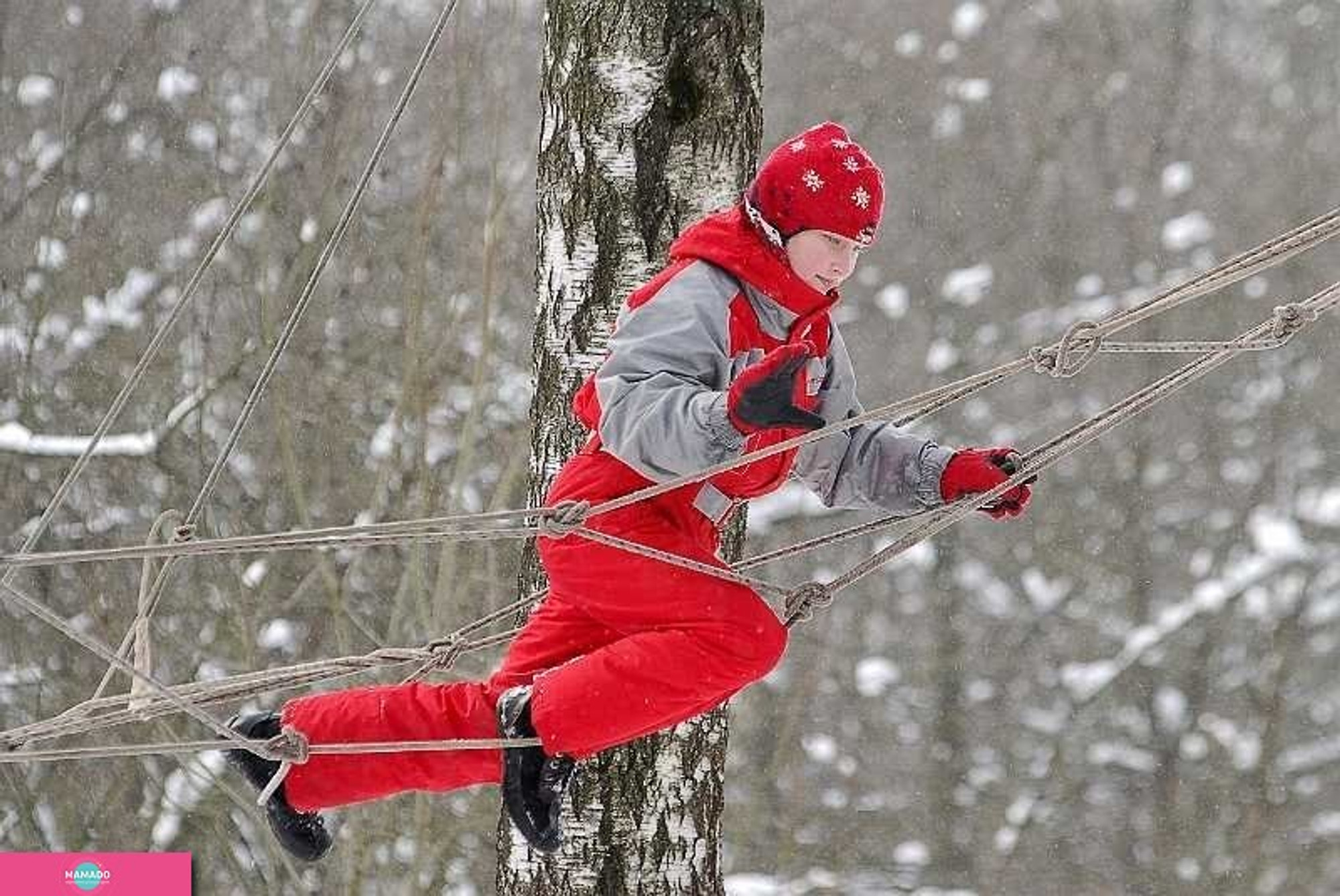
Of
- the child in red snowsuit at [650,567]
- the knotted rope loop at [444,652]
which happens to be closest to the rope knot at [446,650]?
the knotted rope loop at [444,652]

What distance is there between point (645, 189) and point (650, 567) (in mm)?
885

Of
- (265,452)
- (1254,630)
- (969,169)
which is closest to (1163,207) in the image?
(969,169)

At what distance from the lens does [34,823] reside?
28.5ft

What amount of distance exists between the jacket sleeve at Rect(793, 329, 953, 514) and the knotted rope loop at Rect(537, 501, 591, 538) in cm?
42

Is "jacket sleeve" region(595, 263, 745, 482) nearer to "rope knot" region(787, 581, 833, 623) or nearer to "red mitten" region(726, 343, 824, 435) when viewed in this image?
"red mitten" region(726, 343, 824, 435)

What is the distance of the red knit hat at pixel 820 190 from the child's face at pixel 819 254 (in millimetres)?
10

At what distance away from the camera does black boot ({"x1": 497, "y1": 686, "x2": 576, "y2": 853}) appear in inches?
98.9

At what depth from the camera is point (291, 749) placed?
2.52 metres

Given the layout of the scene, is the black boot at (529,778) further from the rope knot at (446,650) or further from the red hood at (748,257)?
the red hood at (748,257)

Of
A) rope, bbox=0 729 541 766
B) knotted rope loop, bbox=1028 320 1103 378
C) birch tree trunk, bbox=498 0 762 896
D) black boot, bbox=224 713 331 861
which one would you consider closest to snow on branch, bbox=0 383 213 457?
birch tree trunk, bbox=498 0 762 896

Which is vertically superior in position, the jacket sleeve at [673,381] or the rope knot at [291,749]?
the jacket sleeve at [673,381]

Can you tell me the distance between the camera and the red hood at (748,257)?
8.22 ft

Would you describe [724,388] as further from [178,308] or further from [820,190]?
[178,308]

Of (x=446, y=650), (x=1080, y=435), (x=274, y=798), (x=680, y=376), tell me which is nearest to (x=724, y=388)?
(x=680, y=376)
